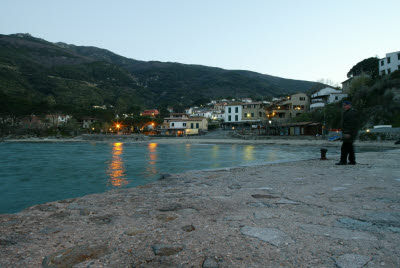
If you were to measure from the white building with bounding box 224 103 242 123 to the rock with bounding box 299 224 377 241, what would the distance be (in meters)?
77.1

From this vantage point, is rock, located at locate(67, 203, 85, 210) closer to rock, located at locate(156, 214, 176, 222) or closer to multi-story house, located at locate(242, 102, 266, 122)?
rock, located at locate(156, 214, 176, 222)

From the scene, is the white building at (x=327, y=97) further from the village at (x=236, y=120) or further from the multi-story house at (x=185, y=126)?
the multi-story house at (x=185, y=126)

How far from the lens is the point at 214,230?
3062 millimetres

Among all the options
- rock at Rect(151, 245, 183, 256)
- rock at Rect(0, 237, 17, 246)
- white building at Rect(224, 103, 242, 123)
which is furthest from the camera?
white building at Rect(224, 103, 242, 123)

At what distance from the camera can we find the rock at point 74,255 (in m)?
2.38

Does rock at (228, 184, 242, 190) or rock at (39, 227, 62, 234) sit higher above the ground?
rock at (39, 227, 62, 234)

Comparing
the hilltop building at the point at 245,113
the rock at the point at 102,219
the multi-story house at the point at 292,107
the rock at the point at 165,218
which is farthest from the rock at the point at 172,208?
the hilltop building at the point at 245,113

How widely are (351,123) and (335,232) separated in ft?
22.9

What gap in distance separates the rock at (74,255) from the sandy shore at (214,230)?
0.01 m

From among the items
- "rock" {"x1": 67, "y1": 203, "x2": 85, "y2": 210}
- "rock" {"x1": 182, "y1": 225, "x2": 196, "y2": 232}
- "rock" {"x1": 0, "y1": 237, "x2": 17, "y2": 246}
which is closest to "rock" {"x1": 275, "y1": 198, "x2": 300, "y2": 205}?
"rock" {"x1": 182, "y1": 225, "x2": 196, "y2": 232}

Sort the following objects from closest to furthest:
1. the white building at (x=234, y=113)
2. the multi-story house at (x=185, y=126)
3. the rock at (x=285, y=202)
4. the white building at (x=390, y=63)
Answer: the rock at (x=285, y=202)
the white building at (x=390, y=63)
the multi-story house at (x=185, y=126)
the white building at (x=234, y=113)

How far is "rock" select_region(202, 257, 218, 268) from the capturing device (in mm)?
2197

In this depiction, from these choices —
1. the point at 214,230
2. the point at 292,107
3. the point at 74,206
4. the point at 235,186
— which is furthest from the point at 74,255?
the point at 292,107

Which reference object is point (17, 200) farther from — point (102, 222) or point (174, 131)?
point (174, 131)
